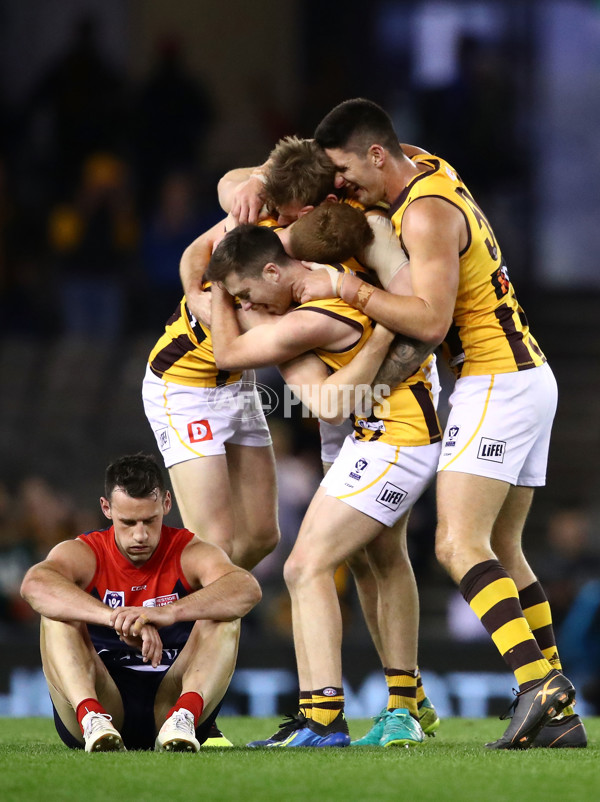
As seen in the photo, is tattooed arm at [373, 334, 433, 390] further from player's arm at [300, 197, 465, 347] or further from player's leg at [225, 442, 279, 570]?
player's leg at [225, 442, 279, 570]

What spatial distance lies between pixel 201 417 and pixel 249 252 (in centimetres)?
123

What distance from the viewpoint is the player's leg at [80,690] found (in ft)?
16.6

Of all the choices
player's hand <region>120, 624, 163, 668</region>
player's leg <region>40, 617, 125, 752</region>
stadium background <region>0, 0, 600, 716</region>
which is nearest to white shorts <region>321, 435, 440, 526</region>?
player's hand <region>120, 624, 163, 668</region>

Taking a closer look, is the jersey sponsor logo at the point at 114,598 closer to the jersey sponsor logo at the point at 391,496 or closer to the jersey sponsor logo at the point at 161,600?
the jersey sponsor logo at the point at 161,600

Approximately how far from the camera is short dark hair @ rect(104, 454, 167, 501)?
17.6 ft

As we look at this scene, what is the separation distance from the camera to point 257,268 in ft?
18.1

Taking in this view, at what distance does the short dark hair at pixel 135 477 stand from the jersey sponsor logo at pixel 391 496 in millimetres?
928

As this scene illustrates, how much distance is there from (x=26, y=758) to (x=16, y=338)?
29.1ft

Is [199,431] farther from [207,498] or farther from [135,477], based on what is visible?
[135,477]

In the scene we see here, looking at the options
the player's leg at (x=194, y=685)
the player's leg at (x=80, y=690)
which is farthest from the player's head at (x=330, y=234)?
the player's leg at (x=80, y=690)

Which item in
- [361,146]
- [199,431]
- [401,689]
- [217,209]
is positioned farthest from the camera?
[217,209]

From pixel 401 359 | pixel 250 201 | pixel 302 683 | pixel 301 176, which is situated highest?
pixel 301 176

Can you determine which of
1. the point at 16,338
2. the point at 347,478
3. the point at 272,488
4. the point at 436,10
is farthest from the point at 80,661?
the point at 436,10

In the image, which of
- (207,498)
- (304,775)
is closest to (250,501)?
(207,498)
